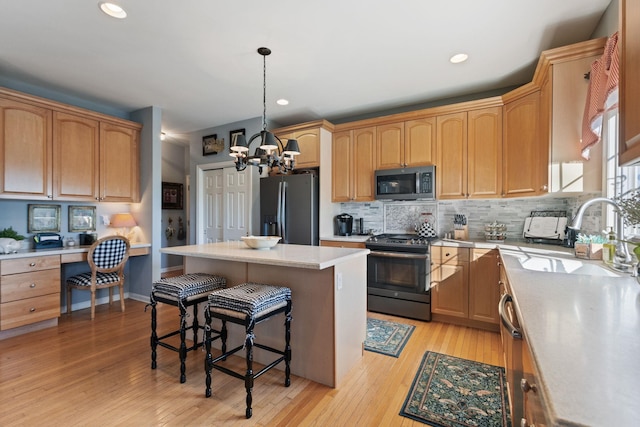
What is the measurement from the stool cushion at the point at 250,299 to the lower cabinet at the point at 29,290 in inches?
96.4

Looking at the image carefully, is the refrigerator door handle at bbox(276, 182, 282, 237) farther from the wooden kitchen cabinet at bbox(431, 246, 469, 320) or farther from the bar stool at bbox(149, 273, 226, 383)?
the wooden kitchen cabinet at bbox(431, 246, 469, 320)

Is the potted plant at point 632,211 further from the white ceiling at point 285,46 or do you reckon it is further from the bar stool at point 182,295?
the bar stool at point 182,295

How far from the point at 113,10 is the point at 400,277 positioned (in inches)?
137

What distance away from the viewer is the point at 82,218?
12.5ft

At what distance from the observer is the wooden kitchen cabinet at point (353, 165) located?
3.89 meters

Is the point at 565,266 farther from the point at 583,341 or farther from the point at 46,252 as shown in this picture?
the point at 46,252

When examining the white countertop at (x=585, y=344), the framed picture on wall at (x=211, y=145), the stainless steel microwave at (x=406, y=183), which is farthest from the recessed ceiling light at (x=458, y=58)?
the framed picture on wall at (x=211, y=145)

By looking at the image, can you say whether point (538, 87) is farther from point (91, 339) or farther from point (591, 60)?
point (91, 339)

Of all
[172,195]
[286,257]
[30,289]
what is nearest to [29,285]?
[30,289]

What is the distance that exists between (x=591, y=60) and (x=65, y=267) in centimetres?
572

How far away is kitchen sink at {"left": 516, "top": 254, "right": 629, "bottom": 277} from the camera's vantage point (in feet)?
5.42

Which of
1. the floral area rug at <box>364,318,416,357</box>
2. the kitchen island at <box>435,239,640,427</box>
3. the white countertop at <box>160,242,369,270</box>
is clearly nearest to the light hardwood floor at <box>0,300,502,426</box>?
the floral area rug at <box>364,318,416,357</box>

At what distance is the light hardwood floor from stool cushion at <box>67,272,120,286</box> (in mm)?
624

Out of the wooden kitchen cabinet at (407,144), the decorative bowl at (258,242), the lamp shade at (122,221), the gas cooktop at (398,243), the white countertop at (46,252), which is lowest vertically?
the white countertop at (46,252)
